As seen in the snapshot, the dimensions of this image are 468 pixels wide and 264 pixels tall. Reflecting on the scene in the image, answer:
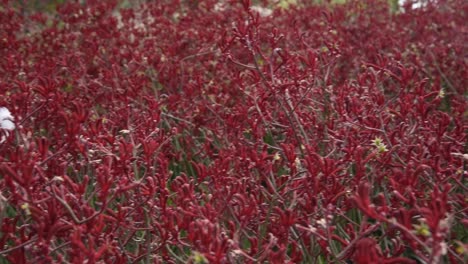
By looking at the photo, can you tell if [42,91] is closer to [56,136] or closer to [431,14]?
[56,136]

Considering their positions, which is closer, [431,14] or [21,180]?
[21,180]

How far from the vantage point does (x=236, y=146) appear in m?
3.43

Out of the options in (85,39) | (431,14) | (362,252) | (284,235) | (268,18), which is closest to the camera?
(362,252)

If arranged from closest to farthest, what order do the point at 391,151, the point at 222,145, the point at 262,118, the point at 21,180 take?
the point at 21,180 → the point at 391,151 → the point at 262,118 → the point at 222,145

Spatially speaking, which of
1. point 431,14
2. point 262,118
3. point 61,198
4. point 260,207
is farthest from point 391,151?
point 431,14

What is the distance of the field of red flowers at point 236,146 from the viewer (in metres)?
2.04

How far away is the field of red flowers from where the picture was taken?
80.2 inches

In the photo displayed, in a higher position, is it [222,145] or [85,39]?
[85,39]

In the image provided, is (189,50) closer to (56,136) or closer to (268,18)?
(268,18)

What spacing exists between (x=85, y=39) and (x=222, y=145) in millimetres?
2309

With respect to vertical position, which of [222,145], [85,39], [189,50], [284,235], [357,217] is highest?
[85,39]

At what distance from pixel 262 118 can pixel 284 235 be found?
40.4 inches

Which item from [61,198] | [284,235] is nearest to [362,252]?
[284,235]

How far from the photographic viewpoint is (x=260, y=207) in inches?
106
